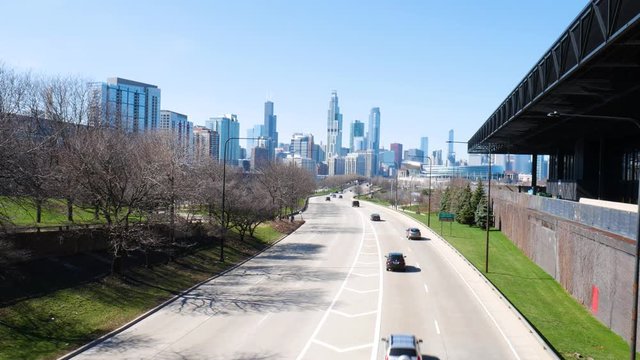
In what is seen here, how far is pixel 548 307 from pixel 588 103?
12.1 m

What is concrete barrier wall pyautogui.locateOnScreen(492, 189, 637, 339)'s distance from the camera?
2180cm

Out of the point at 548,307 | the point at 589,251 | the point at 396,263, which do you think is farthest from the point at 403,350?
the point at 396,263

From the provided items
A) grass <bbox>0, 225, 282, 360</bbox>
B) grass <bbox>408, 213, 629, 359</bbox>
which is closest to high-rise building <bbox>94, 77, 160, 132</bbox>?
grass <bbox>0, 225, 282, 360</bbox>

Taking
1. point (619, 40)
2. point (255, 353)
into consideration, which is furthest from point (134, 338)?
point (619, 40)

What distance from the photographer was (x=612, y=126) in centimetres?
3916

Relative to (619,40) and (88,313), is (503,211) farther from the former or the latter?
(88,313)

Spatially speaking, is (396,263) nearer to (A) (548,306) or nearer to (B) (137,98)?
(A) (548,306)

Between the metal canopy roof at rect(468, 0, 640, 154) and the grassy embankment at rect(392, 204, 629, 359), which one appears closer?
the metal canopy roof at rect(468, 0, 640, 154)

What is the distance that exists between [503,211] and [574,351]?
42.2 meters

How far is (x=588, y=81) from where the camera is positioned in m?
24.2

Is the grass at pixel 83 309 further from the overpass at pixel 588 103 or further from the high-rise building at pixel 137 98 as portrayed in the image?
the high-rise building at pixel 137 98

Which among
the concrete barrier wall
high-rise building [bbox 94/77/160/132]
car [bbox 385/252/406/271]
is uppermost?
high-rise building [bbox 94/77/160/132]

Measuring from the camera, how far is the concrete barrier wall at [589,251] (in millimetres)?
21797

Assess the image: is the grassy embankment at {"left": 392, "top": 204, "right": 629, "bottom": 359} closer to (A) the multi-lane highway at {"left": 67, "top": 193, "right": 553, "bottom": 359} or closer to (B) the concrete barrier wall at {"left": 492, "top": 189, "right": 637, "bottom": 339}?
(B) the concrete barrier wall at {"left": 492, "top": 189, "right": 637, "bottom": 339}
